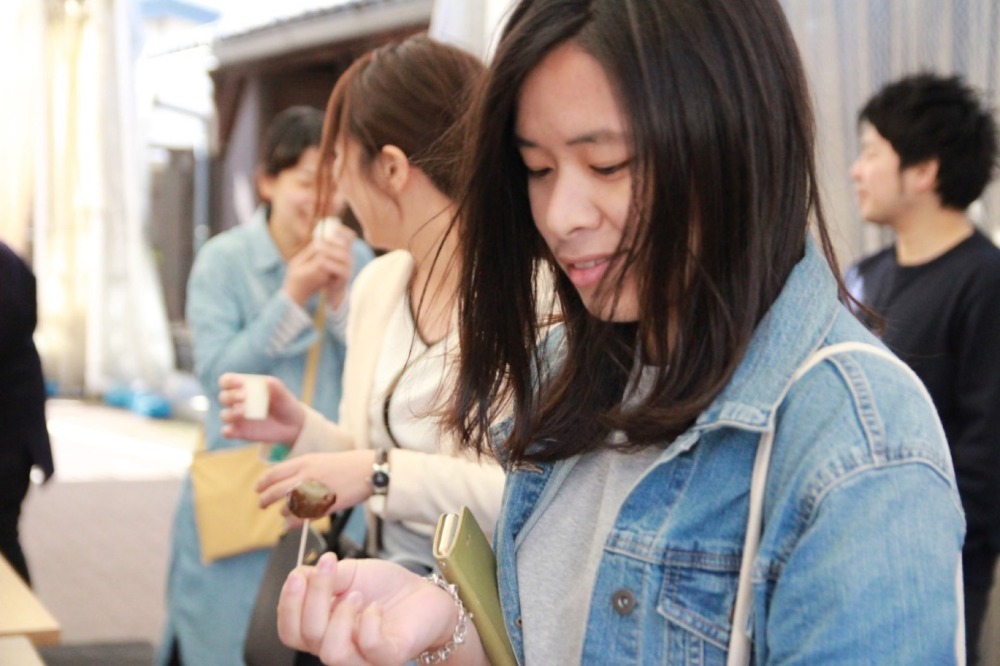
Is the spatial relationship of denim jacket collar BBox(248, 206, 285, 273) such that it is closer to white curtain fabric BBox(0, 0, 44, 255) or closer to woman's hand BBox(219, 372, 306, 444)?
woman's hand BBox(219, 372, 306, 444)

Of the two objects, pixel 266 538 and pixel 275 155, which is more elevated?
pixel 275 155

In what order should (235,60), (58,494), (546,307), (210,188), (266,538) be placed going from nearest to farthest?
(546,307)
(266,538)
(58,494)
(235,60)
(210,188)

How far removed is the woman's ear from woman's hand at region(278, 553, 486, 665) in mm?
787

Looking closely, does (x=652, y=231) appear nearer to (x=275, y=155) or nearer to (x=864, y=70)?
(x=275, y=155)

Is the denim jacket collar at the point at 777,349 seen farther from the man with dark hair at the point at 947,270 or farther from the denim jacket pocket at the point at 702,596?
the man with dark hair at the point at 947,270

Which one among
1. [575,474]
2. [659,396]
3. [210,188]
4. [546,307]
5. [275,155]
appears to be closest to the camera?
[659,396]

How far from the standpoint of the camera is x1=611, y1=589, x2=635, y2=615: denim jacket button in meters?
0.89

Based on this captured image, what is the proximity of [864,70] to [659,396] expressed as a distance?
2.27m

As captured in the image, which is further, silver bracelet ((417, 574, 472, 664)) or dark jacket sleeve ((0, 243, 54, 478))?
dark jacket sleeve ((0, 243, 54, 478))

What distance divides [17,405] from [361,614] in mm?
1603

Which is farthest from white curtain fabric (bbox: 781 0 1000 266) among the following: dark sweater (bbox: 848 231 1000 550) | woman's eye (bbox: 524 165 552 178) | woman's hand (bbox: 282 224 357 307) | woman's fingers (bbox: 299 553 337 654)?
woman's fingers (bbox: 299 553 337 654)

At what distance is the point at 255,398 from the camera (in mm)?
1816

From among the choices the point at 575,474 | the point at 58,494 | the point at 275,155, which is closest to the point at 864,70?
the point at 275,155

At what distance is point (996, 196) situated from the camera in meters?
2.69
